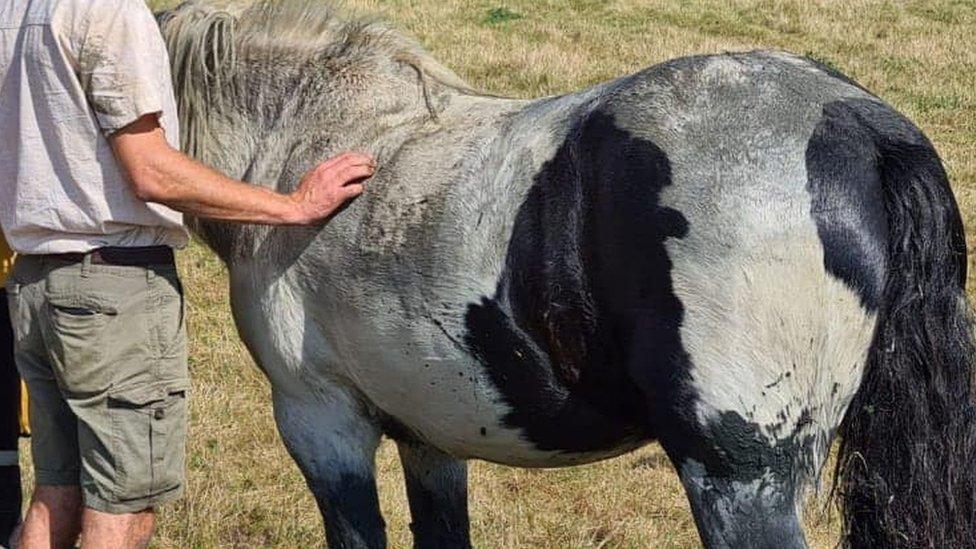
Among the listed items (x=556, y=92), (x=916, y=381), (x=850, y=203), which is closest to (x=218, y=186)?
(x=850, y=203)

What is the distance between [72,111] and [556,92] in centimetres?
994

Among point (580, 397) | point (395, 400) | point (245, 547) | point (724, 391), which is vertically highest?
point (724, 391)

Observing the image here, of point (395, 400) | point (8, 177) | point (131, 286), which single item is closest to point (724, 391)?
point (395, 400)

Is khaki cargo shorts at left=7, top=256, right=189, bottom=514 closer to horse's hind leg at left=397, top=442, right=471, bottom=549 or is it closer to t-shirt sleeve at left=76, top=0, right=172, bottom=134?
t-shirt sleeve at left=76, top=0, right=172, bottom=134

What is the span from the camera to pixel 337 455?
13.3ft

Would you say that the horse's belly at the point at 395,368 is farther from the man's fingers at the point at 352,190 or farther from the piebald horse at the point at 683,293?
the man's fingers at the point at 352,190

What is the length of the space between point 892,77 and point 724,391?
451 inches

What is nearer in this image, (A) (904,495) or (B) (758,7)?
(A) (904,495)

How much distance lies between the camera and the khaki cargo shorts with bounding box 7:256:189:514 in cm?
361

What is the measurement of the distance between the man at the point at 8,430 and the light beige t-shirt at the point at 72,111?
84 centimetres

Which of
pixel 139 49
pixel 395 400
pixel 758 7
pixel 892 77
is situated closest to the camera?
pixel 139 49

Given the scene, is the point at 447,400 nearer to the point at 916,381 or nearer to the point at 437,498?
the point at 437,498

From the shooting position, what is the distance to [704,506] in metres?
3.30

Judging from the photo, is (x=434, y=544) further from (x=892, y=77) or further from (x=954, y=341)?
(x=892, y=77)
